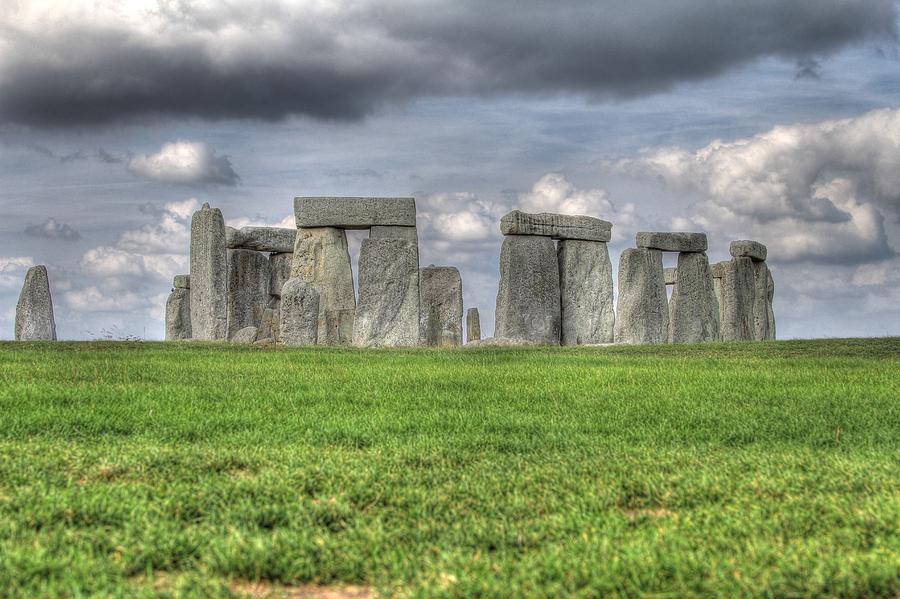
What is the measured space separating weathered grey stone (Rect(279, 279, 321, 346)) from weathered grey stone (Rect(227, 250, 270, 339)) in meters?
5.93

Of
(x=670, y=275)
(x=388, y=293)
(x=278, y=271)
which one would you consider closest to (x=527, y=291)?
(x=388, y=293)

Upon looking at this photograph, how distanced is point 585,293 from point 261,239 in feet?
28.8

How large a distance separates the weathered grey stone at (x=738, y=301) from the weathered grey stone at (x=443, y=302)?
846cm

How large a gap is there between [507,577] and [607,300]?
69.0 feet

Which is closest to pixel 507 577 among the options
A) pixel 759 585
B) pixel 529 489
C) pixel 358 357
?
pixel 759 585

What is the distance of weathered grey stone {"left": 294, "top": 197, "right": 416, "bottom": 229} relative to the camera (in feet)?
71.6

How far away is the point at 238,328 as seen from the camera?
26141 millimetres

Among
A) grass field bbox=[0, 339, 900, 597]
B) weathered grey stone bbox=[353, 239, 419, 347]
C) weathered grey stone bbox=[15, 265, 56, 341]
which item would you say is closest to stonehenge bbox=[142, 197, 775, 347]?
weathered grey stone bbox=[353, 239, 419, 347]

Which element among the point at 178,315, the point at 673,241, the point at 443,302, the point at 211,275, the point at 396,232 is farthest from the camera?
the point at 178,315

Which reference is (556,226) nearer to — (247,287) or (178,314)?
(247,287)

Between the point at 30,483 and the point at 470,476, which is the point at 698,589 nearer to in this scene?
the point at 470,476

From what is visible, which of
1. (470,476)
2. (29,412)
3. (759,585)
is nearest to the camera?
(759,585)

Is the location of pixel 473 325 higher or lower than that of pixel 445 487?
higher

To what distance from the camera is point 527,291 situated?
2311 centimetres
